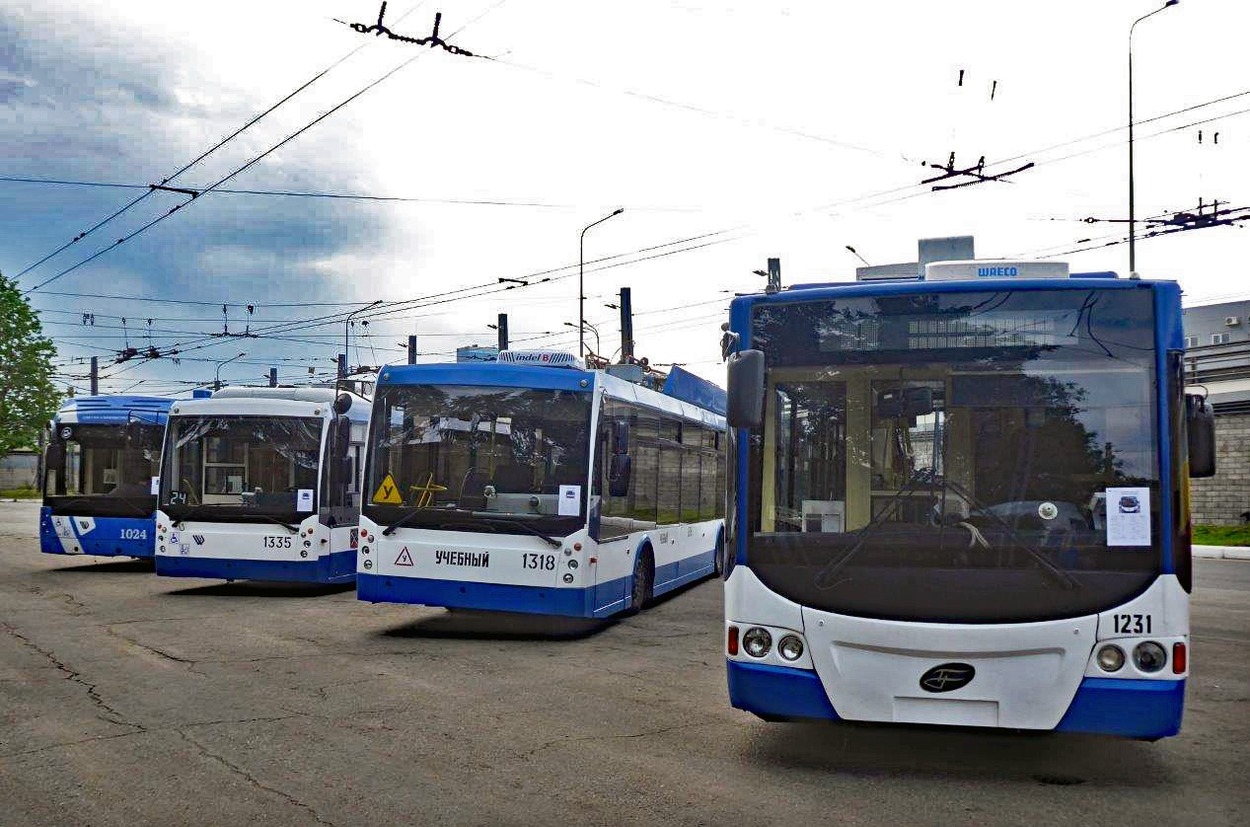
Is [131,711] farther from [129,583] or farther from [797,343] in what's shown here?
[129,583]

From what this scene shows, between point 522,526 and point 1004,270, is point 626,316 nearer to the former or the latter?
point 522,526

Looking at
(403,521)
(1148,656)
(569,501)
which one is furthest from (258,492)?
(1148,656)

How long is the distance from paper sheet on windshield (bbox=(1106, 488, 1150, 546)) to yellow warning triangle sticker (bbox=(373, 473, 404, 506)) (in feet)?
23.9

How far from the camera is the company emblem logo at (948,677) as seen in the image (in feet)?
19.4

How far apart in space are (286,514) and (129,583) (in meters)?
3.90

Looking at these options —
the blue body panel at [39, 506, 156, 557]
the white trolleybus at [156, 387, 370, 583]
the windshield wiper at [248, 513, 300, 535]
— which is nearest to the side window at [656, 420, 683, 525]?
the white trolleybus at [156, 387, 370, 583]

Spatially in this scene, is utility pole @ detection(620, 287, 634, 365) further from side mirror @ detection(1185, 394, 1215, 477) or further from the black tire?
side mirror @ detection(1185, 394, 1215, 477)

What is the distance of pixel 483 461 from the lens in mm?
11414

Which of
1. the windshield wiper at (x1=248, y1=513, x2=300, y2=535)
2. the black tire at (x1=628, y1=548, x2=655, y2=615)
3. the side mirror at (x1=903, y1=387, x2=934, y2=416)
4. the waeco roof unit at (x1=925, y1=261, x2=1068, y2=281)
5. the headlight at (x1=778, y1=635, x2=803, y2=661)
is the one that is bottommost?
the black tire at (x1=628, y1=548, x2=655, y2=615)

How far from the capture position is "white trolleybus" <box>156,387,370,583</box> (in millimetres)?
14836

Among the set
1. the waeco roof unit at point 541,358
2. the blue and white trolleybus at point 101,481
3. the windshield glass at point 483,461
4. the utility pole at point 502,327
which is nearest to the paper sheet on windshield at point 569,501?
the windshield glass at point 483,461

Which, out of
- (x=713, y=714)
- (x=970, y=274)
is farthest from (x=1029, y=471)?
(x=713, y=714)

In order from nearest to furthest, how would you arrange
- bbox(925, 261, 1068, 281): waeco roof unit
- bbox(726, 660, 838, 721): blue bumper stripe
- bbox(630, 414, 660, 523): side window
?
1. bbox(726, 660, 838, 721): blue bumper stripe
2. bbox(925, 261, 1068, 281): waeco roof unit
3. bbox(630, 414, 660, 523): side window

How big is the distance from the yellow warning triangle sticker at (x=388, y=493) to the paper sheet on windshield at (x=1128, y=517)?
7271 millimetres
